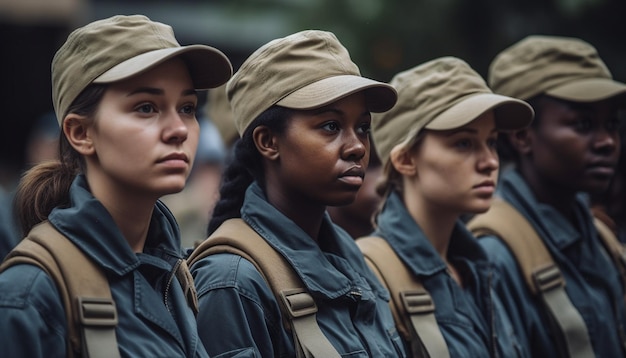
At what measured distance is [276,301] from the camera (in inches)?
168

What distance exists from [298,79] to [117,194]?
0.98 metres

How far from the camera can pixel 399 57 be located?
9.73 m

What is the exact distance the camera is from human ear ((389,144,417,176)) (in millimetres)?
5621

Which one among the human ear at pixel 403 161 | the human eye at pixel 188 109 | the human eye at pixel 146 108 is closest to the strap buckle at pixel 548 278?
the human ear at pixel 403 161

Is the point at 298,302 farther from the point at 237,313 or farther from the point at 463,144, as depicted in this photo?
the point at 463,144

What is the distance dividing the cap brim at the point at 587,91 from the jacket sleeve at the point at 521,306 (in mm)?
1052

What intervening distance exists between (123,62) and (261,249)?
3.06 feet

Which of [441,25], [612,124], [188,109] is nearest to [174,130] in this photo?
[188,109]

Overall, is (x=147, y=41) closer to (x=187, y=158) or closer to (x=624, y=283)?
(x=187, y=158)

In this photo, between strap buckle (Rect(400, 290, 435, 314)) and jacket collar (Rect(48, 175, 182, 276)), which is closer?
jacket collar (Rect(48, 175, 182, 276))

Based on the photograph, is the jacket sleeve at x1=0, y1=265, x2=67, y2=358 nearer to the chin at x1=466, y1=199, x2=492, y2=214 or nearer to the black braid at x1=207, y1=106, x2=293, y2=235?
the black braid at x1=207, y1=106, x2=293, y2=235

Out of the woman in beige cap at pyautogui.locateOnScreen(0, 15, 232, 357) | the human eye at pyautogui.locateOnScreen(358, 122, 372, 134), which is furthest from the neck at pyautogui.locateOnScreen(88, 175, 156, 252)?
the human eye at pyautogui.locateOnScreen(358, 122, 372, 134)

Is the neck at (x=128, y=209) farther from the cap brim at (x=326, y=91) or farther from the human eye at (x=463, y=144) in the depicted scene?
the human eye at (x=463, y=144)

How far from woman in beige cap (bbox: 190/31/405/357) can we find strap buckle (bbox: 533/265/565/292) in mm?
1383
